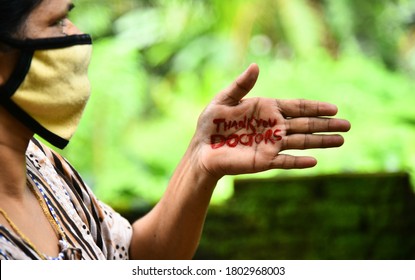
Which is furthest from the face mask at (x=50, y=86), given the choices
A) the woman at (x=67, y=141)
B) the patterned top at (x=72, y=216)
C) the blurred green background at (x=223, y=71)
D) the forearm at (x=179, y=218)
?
the blurred green background at (x=223, y=71)

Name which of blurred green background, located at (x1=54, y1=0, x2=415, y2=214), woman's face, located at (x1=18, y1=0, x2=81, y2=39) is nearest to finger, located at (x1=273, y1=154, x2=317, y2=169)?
woman's face, located at (x1=18, y1=0, x2=81, y2=39)

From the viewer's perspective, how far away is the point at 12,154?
1726 mm

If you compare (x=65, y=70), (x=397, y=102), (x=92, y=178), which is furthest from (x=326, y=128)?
(x=397, y=102)

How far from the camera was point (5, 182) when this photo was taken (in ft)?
5.64

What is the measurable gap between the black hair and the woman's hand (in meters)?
0.57

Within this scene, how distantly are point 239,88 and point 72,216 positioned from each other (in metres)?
0.55

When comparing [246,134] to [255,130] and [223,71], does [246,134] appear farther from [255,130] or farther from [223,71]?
[223,71]

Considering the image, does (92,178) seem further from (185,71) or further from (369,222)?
(369,222)

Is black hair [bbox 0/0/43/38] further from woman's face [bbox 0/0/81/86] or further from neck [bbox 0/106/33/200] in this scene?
neck [bbox 0/106/33/200]

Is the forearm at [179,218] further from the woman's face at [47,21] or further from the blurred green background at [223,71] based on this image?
the blurred green background at [223,71]

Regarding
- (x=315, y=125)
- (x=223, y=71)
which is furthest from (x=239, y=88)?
(x=223, y=71)

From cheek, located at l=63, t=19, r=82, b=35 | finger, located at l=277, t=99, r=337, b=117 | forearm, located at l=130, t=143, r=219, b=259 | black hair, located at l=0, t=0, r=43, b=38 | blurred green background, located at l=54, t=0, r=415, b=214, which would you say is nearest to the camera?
black hair, located at l=0, t=0, r=43, b=38

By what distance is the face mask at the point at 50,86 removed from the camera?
170cm

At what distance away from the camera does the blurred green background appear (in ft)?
17.7
